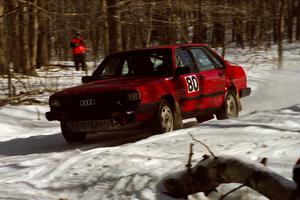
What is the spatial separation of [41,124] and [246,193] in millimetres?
7336

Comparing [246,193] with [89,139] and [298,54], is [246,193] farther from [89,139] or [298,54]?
[298,54]

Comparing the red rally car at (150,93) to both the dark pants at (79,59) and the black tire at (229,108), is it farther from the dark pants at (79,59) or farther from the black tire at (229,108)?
the dark pants at (79,59)

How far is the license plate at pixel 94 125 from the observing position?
7.84 m

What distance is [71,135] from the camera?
28.3 feet

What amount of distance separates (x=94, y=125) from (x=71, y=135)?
0.80 meters

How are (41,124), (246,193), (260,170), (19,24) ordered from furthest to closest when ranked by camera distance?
(19,24) → (41,124) → (246,193) → (260,170)

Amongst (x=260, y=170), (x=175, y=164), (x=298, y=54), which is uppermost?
(x=260, y=170)

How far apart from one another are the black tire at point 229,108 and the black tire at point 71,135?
246 centimetres

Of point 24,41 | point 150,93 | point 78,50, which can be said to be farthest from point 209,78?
point 78,50

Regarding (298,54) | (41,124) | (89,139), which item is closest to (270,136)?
(89,139)

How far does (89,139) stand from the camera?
9.07 metres

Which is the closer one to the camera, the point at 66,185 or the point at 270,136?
the point at 66,185

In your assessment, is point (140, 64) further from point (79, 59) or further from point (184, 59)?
point (79, 59)

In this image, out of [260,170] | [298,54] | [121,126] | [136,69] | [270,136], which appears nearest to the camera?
[260,170]
